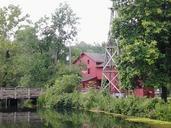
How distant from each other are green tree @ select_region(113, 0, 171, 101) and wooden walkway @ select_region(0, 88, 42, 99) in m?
26.7

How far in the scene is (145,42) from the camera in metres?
42.6

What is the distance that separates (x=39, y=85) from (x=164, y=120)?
121 ft

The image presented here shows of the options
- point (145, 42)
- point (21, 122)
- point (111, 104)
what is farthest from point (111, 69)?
point (21, 122)

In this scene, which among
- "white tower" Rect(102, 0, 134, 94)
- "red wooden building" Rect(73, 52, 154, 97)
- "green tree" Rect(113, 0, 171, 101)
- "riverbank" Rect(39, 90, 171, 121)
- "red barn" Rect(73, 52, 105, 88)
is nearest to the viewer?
"green tree" Rect(113, 0, 171, 101)

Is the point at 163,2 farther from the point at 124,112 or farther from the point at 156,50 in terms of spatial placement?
the point at 124,112

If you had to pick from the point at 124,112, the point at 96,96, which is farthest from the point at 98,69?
the point at 124,112

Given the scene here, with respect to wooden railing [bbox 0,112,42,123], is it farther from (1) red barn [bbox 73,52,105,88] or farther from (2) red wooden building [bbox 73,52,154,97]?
(1) red barn [bbox 73,52,105,88]

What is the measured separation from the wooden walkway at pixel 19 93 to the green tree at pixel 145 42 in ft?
87.5

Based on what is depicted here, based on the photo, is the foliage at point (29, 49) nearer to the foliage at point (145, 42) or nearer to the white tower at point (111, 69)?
the white tower at point (111, 69)

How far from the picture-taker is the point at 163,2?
43.2 meters

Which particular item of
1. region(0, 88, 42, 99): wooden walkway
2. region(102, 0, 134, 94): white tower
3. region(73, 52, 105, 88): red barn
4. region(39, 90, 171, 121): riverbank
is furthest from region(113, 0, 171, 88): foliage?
region(73, 52, 105, 88): red barn

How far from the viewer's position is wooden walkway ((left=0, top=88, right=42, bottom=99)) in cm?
6775

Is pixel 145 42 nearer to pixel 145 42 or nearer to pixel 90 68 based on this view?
pixel 145 42

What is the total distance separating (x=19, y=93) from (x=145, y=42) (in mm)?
31001
